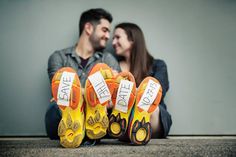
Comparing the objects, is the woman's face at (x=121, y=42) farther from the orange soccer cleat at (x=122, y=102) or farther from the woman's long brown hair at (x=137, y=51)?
the orange soccer cleat at (x=122, y=102)

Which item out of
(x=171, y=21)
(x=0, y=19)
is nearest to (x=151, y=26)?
(x=171, y=21)

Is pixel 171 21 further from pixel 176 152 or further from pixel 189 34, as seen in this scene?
pixel 176 152

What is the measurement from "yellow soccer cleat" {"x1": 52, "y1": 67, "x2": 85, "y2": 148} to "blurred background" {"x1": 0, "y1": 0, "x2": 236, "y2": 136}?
0.84 m

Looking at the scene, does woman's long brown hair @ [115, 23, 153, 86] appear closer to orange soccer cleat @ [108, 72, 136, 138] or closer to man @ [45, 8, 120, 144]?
man @ [45, 8, 120, 144]

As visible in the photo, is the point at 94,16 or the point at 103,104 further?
the point at 94,16

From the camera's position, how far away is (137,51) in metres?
1.86

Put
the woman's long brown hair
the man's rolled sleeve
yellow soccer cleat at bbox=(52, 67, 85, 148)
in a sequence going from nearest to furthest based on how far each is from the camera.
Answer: yellow soccer cleat at bbox=(52, 67, 85, 148)
the man's rolled sleeve
the woman's long brown hair

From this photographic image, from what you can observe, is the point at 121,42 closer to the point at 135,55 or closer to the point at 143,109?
the point at 135,55

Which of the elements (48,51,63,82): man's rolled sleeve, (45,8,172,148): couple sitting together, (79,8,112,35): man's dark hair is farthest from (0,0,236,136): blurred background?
(45,8,172,148): couple sitting together

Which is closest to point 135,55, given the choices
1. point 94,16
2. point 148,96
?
point 94,16

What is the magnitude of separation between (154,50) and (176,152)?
1.06 metres

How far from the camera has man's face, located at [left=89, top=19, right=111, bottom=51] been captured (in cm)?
186

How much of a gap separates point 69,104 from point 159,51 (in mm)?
1022

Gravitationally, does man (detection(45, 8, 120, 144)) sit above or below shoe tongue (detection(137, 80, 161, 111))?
above
